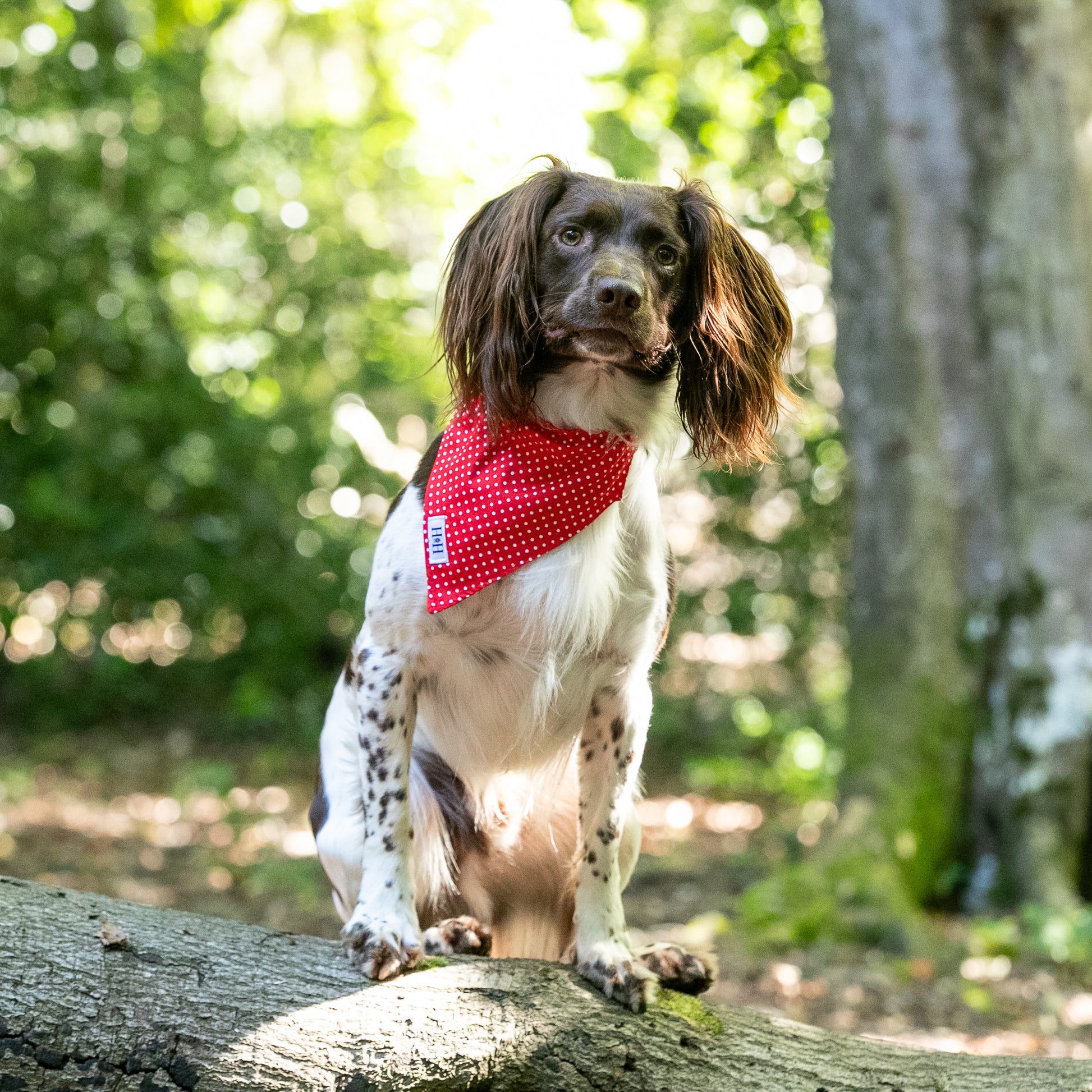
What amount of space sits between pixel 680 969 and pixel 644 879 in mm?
3462

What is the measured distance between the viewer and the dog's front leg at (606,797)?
260cm

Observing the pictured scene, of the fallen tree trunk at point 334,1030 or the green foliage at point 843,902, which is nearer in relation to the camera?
the fallen tree trunk at point 334,1030

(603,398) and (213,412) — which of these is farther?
(213,412)

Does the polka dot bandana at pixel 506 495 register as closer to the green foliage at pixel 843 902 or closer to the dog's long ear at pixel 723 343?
the dog's long ear at pixel 723 343

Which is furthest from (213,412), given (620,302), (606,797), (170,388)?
(620,302)

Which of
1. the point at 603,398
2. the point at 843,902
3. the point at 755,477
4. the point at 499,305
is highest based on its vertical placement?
the point at 755,477

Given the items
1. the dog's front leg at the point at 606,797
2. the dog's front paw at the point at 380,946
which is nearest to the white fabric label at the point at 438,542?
the dog's front leg at the point at 606,797

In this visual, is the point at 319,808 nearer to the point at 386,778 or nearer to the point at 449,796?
the point at 449,796

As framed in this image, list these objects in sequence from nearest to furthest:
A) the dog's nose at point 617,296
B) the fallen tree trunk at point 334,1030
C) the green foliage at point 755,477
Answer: the fallen tree trunk at point 334,1030, the dog's nose at point 617,296, the green foliage at point 755,477

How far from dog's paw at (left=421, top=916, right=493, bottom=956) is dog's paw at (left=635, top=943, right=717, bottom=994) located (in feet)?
1.18

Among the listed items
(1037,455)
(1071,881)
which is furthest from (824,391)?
(1071,881)

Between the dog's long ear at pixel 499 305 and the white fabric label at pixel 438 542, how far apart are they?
0.25 meters

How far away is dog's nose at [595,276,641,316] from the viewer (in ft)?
7.76

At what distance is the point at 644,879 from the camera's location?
5.94 metres
